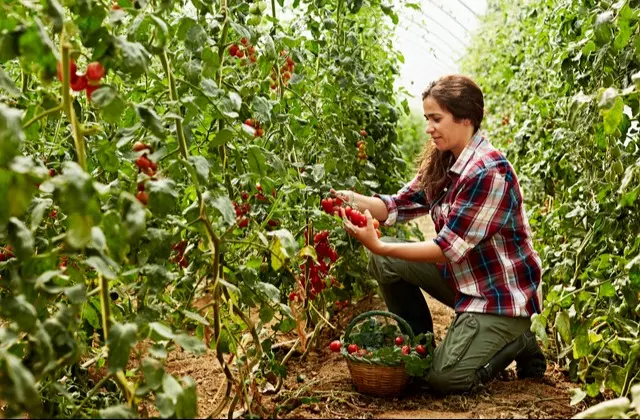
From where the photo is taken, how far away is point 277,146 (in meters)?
2.64

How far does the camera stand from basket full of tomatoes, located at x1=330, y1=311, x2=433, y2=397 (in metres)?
2.42

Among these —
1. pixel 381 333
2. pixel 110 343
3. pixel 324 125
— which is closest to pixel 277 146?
pixel 324 125

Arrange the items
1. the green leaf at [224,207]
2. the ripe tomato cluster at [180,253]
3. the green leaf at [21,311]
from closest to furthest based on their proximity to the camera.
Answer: the green leaf at [21,311], the green leaf at [224,207], the ripe tomato cluster at [180,253]

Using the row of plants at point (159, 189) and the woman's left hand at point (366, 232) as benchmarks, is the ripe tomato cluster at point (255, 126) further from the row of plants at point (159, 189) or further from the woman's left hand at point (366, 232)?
the woman's left hand at point (366, 232)

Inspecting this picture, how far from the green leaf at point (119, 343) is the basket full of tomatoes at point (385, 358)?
46.7 inches

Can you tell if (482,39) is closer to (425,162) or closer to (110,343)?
(425,162)

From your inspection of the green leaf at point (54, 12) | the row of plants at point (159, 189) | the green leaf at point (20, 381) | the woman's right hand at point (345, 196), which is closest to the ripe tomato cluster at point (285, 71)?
the row of plants at point (159, 189)

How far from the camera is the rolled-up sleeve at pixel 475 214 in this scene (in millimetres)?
2412

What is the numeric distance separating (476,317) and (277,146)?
905 millimetres

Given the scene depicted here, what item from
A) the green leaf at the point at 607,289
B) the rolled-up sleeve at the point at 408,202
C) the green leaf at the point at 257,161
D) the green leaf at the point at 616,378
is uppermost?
the green leaf at the point at 257,161

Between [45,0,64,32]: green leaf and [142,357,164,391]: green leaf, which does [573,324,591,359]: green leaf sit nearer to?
[142,357,164,391]: green leaf

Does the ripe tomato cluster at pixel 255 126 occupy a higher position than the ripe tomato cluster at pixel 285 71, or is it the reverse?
the ripe tomato cluster at pixel 285 71

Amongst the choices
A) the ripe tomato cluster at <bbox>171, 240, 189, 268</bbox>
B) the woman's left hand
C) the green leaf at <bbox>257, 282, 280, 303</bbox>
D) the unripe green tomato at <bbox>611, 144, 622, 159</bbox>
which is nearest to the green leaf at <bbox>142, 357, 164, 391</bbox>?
the green leaf at <bbox>257, 282, 280, 303</bbox>

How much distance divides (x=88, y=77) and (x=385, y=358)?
136cm
